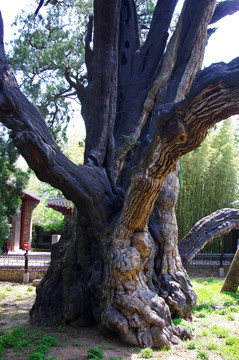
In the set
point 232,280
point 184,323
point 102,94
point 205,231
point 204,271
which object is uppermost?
point 102,94

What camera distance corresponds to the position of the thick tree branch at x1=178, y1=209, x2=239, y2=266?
8164 mm

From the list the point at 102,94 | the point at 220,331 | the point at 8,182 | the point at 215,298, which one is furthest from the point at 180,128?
the point at 8,182

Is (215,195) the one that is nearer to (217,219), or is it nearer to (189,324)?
(217,219)

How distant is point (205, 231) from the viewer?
8398 millimetres

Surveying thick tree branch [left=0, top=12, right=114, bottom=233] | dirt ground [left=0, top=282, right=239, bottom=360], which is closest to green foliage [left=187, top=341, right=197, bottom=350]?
dirt ground [left=0, top=282, right=239, bottom=360]

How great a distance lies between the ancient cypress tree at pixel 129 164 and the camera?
5171mm

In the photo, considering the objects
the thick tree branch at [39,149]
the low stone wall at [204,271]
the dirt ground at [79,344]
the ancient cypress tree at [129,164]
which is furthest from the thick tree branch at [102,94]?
the low stone wall at [204,271]

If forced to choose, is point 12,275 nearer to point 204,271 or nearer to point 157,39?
point 204,271

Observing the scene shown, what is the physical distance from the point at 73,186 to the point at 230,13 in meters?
5.94

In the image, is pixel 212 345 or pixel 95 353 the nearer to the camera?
pixel 95 353

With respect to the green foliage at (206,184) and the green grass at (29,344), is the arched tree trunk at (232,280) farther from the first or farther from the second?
the green foliage at (206,184)

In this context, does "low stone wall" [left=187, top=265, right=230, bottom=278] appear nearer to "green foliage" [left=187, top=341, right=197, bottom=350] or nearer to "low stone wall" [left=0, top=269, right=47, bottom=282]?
"low stone wall" [left=0, top=269, right=47, bottom=282]

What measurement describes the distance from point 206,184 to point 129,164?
34.6 ft

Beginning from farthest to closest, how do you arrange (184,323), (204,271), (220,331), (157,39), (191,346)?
(204,271) → (157,39) → (184,323) → (220,331) → (191,346)
